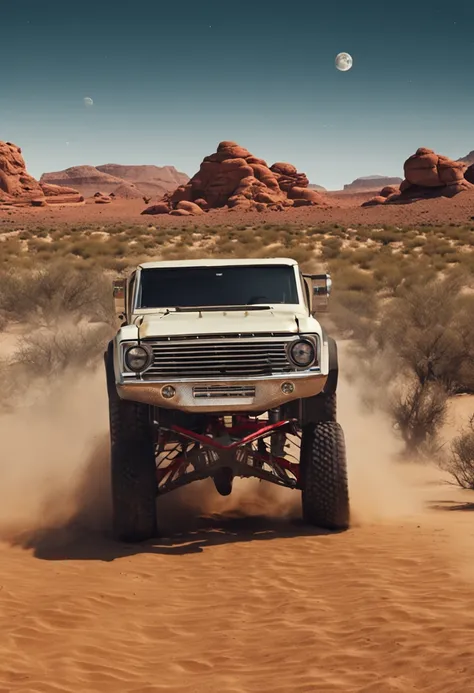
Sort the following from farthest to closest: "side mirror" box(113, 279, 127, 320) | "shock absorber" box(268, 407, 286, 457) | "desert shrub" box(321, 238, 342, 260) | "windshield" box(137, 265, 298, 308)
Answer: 1. "desert shrub" box(321, 238, 342, 260)
2. "windshield" box(137, 265, 298, 308)
3. "side mirror" box(113, 279, 127, 320)
4. "shock absorber" box(268, 407, 286, 457)

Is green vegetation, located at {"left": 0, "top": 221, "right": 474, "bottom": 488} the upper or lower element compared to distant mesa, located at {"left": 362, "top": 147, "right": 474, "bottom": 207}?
upper

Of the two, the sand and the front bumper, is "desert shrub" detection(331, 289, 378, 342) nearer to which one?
the front bumper

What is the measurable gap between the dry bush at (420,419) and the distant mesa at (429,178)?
96.7 metres

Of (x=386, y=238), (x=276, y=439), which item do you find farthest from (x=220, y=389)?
(x=386, y=238)

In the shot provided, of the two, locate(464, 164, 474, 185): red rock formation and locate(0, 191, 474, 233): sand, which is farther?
locate(464, 164, 474, 185): red rock formation

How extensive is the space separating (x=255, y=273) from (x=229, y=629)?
438 centimetres

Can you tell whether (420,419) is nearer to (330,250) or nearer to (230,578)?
(230,578)

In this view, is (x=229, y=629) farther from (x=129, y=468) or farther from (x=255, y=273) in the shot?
(x=255, y=273)

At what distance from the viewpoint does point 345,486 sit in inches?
348

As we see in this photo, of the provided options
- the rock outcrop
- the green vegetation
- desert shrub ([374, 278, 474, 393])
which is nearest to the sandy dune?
the green vegetation

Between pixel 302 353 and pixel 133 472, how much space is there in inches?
72.9

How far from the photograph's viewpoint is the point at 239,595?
23.4 ft

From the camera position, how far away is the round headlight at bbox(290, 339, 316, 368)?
27.6 feet

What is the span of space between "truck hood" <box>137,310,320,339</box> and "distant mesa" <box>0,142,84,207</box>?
12820 centimetres
